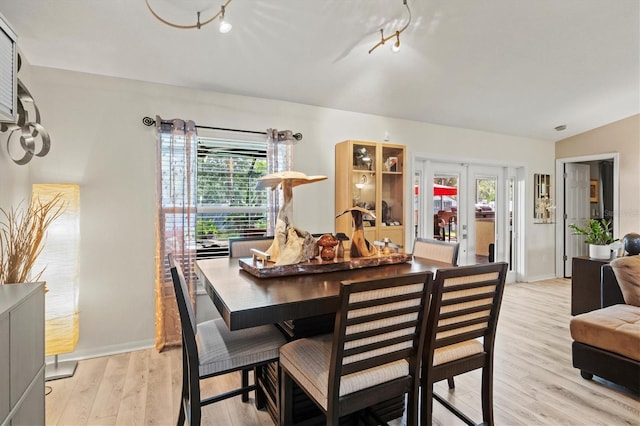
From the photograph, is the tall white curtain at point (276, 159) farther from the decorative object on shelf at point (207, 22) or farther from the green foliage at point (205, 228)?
the decorative object on shelf at point (207, 22)

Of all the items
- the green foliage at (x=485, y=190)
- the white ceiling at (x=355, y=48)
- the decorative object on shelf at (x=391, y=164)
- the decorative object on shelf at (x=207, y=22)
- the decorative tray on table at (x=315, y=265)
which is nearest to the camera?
the decorative tray on table at (x=315, y=265)

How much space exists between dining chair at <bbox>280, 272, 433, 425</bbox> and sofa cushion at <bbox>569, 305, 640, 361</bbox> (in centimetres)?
179

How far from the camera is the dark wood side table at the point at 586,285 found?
3775 millimetres

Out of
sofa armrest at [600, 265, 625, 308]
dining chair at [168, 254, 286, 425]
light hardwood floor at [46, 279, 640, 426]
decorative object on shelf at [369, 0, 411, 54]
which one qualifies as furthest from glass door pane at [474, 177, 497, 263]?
dining chair at [168, 254, 286, 425]

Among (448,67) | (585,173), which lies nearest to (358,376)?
(448,67)

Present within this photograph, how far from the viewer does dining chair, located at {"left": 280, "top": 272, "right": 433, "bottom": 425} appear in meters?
1.29

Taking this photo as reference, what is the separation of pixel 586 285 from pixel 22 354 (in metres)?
5.03

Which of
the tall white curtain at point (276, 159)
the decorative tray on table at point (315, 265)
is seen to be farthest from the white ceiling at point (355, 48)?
the decorative tray on table at point (315, 265)

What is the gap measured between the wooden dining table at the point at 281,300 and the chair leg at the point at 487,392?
19.1 inches

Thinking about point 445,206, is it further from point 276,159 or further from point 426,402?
point 426,402

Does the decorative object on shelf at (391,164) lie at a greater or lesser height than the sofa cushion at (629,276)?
greater

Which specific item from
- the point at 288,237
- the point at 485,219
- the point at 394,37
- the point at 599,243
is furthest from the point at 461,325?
the point at 485,219

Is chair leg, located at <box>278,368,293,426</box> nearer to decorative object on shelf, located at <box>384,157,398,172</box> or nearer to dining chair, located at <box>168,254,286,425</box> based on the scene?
dining chair, located at <box>168,254,286,425</box>

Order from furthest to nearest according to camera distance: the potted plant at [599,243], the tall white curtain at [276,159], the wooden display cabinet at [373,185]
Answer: the potted plant at [599,243], the wooden display cabinet at [373,185], the tall white curtain at [276,159]
